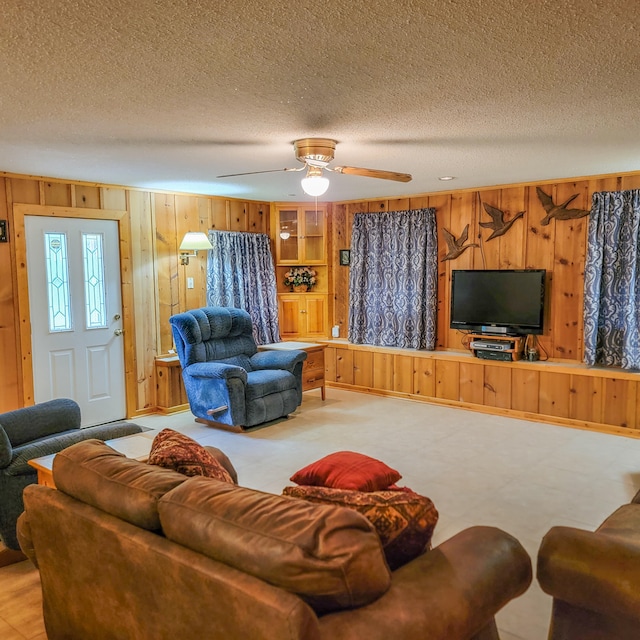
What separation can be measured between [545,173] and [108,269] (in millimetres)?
4114

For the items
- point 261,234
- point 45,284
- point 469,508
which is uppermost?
point 261,234

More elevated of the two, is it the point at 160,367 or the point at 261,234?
the point at 261,234

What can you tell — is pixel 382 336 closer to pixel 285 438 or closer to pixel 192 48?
pixel 285 438

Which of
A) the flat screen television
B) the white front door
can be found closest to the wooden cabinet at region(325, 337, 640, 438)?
the flat screen television

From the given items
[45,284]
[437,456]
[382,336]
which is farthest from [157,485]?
[382,336]

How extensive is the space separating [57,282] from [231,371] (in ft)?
5.75

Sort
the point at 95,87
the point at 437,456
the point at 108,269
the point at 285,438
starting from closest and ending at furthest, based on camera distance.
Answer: the point at 95,87 < the point at 437,456 < the point at 285,438 < the point at 108,269

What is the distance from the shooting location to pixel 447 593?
4.75ft

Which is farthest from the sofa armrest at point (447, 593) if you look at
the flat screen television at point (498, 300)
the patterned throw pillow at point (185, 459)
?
the flat screen television at point (498, 300)

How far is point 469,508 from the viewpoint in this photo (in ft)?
11.2

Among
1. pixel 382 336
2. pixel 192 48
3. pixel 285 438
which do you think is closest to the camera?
pixel 192 48

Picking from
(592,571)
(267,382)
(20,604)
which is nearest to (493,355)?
(267,382)

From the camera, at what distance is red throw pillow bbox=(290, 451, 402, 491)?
1.75 m

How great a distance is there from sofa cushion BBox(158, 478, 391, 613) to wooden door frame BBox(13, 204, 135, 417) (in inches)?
152
